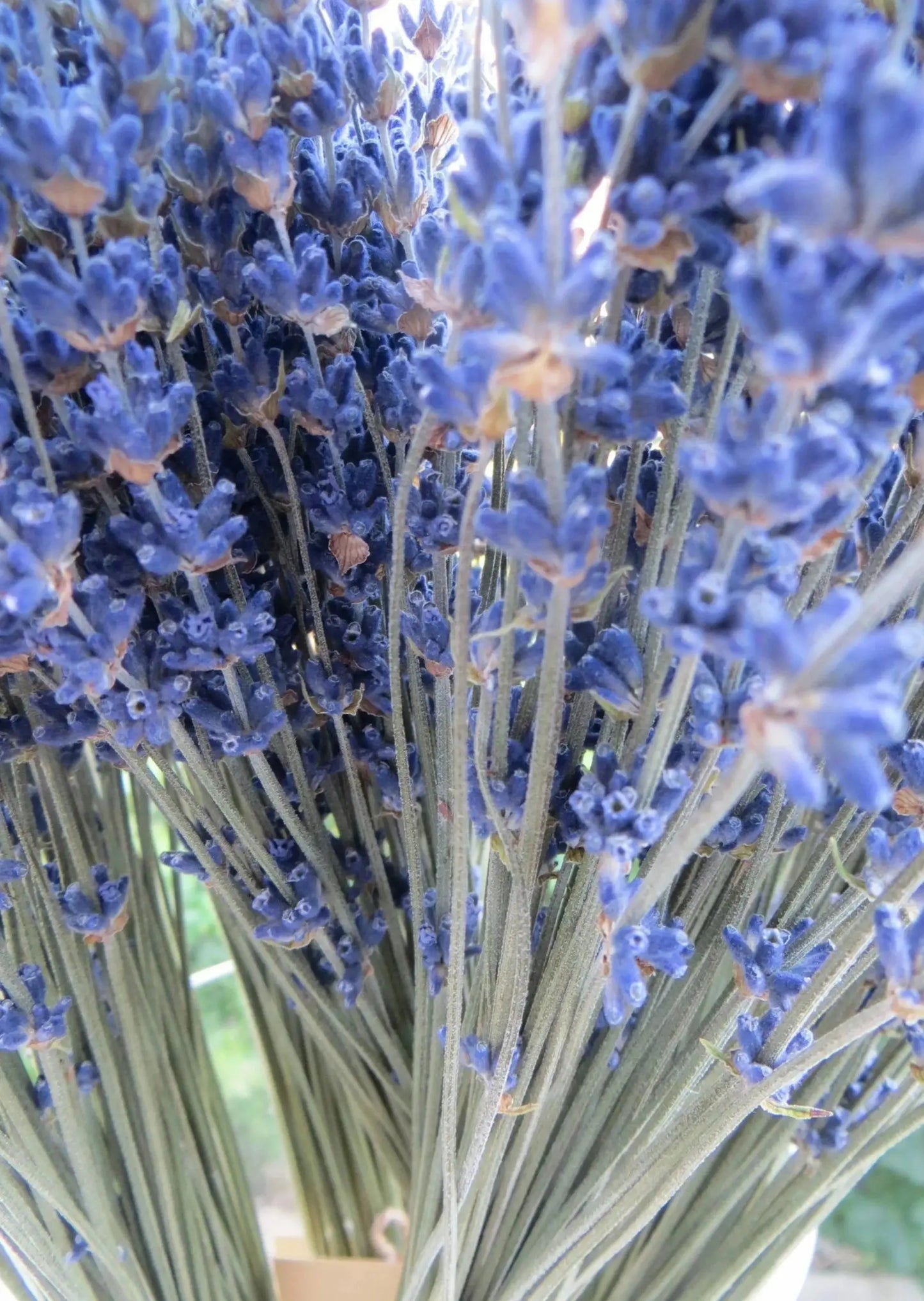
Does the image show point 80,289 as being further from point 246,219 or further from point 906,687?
point 906,687

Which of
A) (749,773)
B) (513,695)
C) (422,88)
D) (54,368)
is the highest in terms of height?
(422,88)

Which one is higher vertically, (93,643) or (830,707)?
(93,643)

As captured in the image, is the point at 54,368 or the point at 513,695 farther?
the point at 513,695

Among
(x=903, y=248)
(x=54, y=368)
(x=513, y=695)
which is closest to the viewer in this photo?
(x=903, y=248)

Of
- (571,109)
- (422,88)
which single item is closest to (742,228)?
(571,109)

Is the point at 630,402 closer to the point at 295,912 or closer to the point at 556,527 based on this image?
the point at 556,527

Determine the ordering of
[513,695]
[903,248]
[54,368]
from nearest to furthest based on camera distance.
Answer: [903,248], [54,368], [513,695]

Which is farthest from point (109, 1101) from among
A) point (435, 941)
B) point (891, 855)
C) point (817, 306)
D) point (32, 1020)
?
point (817, 306)
